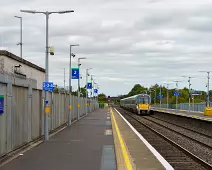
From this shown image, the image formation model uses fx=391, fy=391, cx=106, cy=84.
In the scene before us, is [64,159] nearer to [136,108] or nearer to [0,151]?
[0,151]

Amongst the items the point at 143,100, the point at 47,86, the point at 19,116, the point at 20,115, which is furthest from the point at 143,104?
the point at 19,116

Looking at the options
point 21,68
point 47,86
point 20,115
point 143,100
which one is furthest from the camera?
point 143,100

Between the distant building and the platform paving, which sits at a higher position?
the distant building

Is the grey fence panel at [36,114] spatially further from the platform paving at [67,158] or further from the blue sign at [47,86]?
the platform paving at [67,158]

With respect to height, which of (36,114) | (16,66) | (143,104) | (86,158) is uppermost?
(16,66)

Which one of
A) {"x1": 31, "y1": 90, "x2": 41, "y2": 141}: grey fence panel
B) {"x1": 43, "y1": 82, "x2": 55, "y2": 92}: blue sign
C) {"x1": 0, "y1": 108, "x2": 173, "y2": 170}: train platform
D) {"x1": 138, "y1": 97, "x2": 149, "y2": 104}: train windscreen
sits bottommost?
{"x1": 0, "y1": 108, "x2": 173, "y2": 170}: train platform

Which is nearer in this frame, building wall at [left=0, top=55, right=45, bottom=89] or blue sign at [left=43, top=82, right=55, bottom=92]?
blue sign at [left=43, top=82, right=55, bottom=92]

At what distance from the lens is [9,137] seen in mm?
13672

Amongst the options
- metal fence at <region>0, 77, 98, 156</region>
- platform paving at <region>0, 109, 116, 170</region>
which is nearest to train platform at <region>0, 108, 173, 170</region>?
platform paving at <region>0, 109, 116, 170</region>

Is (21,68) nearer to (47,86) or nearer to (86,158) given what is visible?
(47,86)

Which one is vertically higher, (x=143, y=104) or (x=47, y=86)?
(x=47, y=86)

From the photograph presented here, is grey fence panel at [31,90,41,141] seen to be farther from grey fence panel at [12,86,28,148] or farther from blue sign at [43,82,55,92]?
grey fence panel at [12,86,28,148]

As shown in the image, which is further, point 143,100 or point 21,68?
point 143,100

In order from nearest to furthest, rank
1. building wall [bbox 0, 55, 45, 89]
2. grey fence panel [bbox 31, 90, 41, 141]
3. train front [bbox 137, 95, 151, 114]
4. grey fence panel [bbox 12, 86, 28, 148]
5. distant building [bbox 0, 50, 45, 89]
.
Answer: grey fence panel [bbox 12, 86, 28, 148]
grey fence panel [bbox 31, 90, 41, 141]
distant building [bbox 0, 50, 45, 89]
building wall [bbox 0, 55, 45, 89]
train front [bbox 137, 95, 151, 114]
